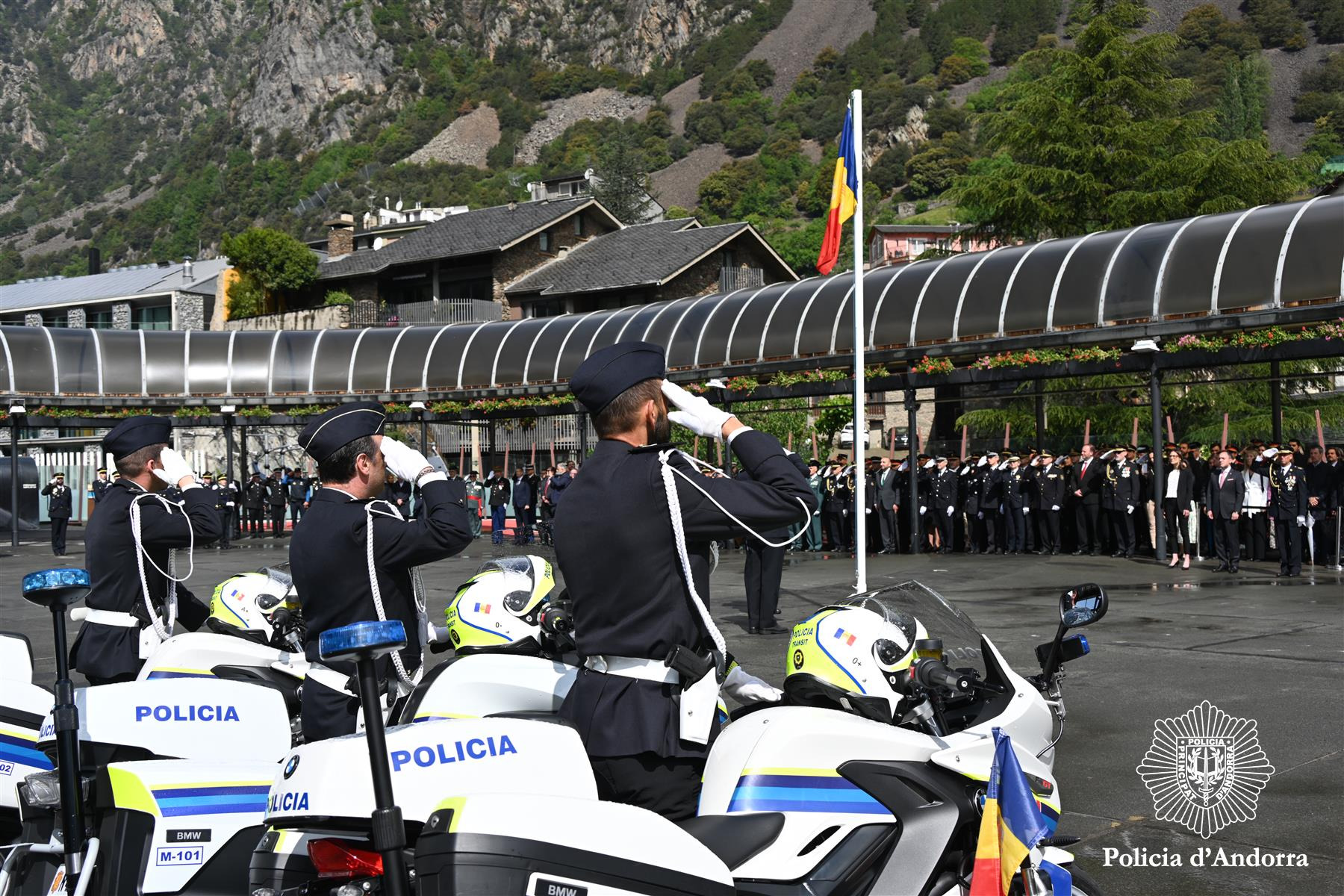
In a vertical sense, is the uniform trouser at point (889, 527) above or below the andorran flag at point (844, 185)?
below

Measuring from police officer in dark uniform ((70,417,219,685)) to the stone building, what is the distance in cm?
6670

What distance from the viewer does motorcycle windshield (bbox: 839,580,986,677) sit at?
4.41 meters

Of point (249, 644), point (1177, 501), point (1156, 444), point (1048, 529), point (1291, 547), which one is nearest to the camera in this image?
point (249, 644)

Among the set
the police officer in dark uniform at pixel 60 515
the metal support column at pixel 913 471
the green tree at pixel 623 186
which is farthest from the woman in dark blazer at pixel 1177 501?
the green tree at pixel 623 186

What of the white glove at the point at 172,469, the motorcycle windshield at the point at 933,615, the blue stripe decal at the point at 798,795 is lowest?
the blue stripe decal at the point at 798,795

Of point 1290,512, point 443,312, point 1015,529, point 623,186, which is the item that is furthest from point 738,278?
point 623,186

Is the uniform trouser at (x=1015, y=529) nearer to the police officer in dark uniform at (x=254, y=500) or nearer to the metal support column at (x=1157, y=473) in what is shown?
the metal support column at (x=1157, y=473)

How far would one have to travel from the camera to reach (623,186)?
10575 centimetres

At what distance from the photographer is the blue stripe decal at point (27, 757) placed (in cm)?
509

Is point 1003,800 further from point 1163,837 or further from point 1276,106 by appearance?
point 1276,106

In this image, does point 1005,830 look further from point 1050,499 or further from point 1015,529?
point 1015,529

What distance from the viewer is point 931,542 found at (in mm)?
23969

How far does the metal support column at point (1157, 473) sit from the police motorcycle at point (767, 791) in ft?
51.0

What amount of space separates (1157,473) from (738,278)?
3690 cm
